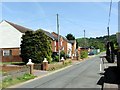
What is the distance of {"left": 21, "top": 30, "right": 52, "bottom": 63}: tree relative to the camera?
136 ft

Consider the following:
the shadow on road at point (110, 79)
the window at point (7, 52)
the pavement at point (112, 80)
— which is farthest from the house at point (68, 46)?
the shadow on road at point (110, 79)

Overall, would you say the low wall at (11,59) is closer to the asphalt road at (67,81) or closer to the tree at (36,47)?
the tree at (36,47)

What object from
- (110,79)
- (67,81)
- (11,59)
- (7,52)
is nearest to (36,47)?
(11,59)

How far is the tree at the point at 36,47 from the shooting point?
41594 millimetres

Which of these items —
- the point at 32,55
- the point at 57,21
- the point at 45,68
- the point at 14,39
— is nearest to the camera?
the point at 45,68

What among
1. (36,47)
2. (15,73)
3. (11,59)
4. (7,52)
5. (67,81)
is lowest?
(67,81)

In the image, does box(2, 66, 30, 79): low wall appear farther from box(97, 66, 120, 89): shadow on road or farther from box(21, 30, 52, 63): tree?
box(21, 30, 52, 63): tree

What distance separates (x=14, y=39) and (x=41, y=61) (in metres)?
22.7

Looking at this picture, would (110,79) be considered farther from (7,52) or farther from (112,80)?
(7,52)

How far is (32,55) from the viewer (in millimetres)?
41500

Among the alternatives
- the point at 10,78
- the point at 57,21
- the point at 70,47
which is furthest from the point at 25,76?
the point at 70,47

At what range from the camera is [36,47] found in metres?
42.1

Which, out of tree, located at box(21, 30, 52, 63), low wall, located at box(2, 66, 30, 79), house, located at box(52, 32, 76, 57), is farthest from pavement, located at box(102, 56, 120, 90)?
house, located at box(52, 32, 76, 57)

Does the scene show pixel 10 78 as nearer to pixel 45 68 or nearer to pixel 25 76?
pixel 25 76
